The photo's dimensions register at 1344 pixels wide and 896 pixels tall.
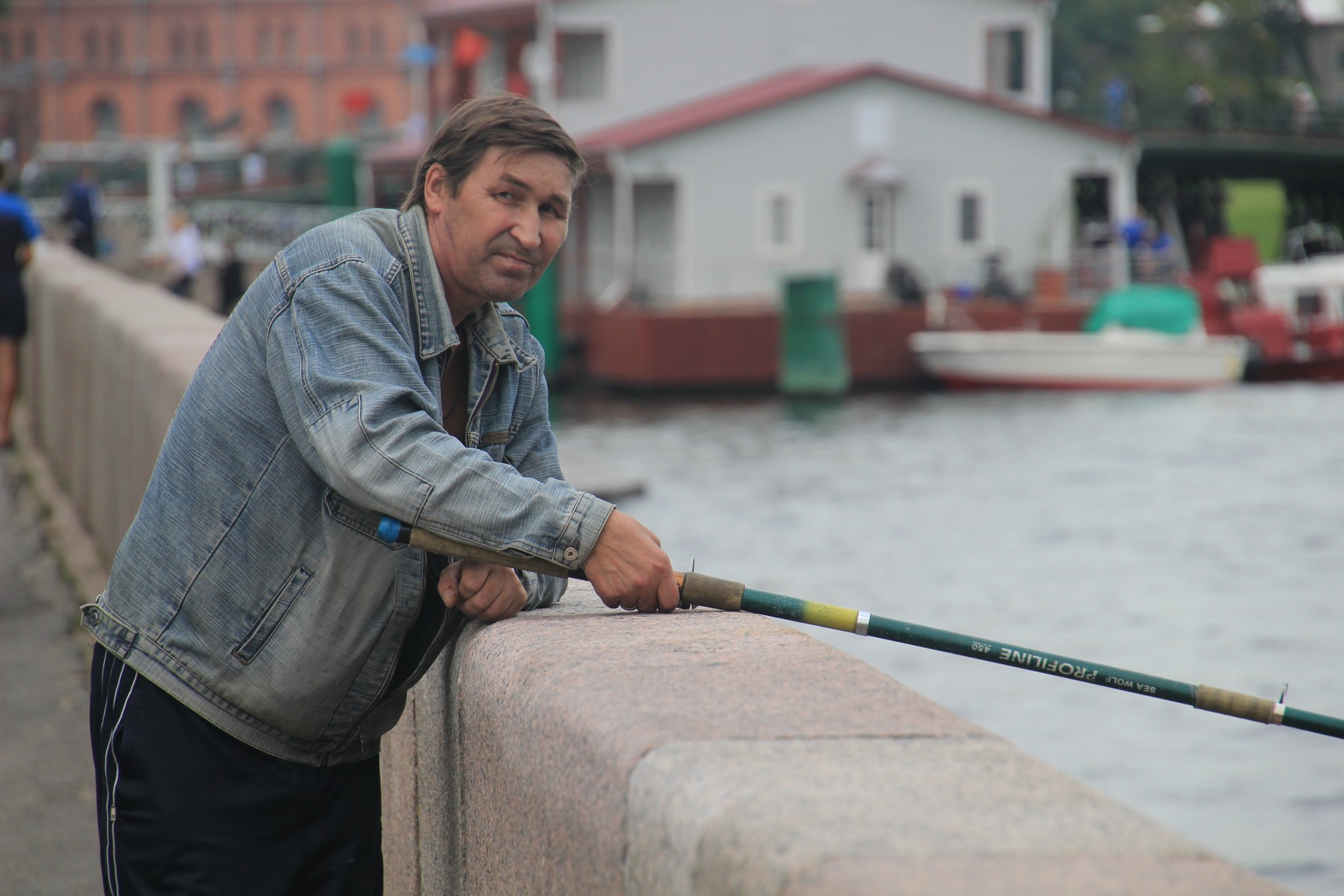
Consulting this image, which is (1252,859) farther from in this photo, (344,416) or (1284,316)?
(1284,316)

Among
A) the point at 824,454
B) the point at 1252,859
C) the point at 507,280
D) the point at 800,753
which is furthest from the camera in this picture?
the point at 824,454

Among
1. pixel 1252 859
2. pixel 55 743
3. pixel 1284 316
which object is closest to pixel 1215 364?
pixel 1284 316

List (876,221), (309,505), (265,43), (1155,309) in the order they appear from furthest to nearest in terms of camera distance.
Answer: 1. (265,43)
2. (876,221)
3. (1155,309)
4. (309,505)

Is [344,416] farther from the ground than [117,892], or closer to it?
farther from the ground

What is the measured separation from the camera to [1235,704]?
9.07ft

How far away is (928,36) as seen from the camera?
39.2 meters

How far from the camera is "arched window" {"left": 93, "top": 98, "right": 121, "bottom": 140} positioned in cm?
9481

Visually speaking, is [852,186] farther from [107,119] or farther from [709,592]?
[107,119]

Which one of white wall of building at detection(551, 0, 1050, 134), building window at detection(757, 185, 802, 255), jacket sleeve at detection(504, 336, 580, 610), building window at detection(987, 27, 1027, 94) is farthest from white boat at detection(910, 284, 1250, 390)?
jacket sleeve at detection(504, 336, 580, 610)

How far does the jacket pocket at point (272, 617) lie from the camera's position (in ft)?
8.34

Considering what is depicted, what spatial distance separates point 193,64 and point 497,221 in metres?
98.3

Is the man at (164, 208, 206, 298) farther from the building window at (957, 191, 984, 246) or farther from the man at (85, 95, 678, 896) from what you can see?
the man at (85, 95, 678, 896)

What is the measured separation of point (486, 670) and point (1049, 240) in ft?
117

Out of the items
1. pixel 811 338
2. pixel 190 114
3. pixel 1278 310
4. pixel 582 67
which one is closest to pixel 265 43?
pixel 190 114
